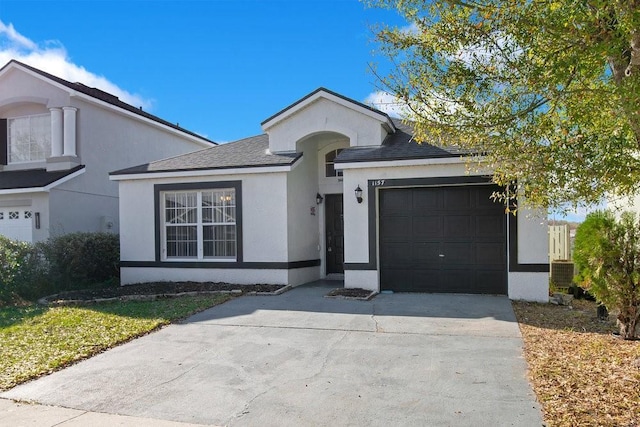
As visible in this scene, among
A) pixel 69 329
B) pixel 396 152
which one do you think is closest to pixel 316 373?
pixel 69 329

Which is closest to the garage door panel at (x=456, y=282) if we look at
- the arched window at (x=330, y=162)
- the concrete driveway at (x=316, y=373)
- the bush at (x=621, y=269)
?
the concrete driveway at (x=316, y=373)

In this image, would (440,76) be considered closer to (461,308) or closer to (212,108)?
(461,308)

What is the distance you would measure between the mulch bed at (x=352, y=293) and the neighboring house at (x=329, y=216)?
0.37 metres

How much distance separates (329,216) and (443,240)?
3.81 meters

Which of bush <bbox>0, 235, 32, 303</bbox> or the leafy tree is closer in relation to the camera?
the leafy tree

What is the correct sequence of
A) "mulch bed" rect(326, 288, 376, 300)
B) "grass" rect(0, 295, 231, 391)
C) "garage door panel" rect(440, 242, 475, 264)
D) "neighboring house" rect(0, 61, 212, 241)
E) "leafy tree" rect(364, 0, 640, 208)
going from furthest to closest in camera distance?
1. "neighboring house" rect(0, 61, 212, 241)
2. "garage door panel" rect(440, 242, 475, 264)
3. "mulch bed" rect(326, 288, 376, 300)
4. "grass" rect(0, 295, 231, 391)
5. "leafy tree" rect(364, 0, 640, 208)

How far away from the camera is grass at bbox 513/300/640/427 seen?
427 centimetres

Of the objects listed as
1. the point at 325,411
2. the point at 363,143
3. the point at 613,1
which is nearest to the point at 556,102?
the point at 613,1

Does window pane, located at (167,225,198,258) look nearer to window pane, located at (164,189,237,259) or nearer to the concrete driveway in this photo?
window pane, located at (164,189,237,259)

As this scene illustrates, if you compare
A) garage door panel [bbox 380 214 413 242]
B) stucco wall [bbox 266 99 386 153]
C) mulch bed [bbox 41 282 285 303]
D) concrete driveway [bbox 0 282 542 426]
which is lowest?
concrete driveway [bbox 0 282 542 426]

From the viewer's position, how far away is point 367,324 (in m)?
8.01

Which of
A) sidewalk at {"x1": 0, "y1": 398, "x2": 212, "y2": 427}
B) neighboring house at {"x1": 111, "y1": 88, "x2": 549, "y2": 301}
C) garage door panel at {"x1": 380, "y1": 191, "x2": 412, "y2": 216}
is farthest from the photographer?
garage door panel at {"x1": 380, "y1": 191, "x2": 412, "y2": 216}

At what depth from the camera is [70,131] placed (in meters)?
15.5

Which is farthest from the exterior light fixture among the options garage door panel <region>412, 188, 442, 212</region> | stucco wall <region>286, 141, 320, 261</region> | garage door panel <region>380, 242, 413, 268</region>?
stucco wall <region>286, 141, 320, 261</region>
